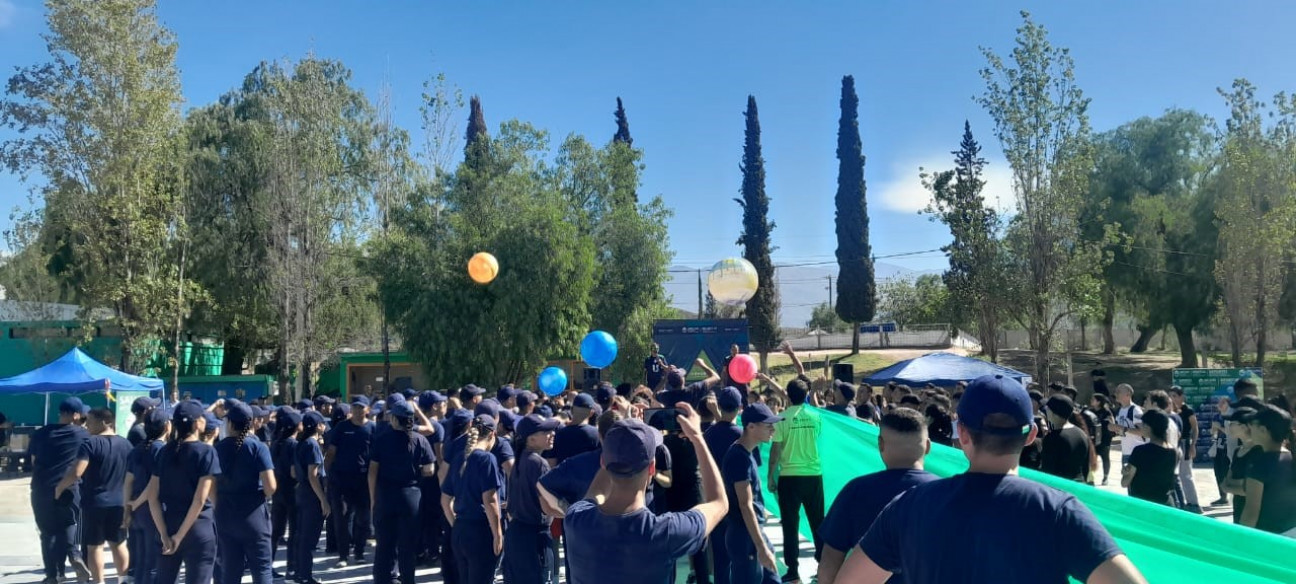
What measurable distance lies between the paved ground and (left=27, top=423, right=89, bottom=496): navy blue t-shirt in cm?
171

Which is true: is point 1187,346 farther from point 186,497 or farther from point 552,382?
point 186,497

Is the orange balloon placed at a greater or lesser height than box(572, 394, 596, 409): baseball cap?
greater

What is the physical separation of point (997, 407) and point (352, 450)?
7.99 m

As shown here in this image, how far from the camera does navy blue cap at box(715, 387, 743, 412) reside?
7293 millimetres

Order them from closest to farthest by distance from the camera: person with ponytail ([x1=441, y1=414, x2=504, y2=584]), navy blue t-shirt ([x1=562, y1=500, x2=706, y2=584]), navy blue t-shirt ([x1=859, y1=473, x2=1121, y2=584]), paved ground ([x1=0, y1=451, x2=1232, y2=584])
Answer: navy blue t-shirt ([x1=859, y1=473, x2=1121, y2=584])
navy blue t-shirt ([x1=562, y1=500, x2=706, y2=584])
person with ponytail ([x1=441, y1=414, x2=504, y2=584])
paved ground ([x1=0, y1=451, x2=1232, y2=584])

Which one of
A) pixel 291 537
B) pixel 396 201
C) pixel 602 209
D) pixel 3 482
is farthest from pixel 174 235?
pixel 291 537

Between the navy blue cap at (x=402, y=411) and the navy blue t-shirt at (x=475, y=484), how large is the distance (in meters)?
1.74

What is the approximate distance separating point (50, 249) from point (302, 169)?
9034 mm

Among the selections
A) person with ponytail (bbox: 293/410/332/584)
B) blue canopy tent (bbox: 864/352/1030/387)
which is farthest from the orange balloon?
person with ponytail (bbox: 293/410/332/584)

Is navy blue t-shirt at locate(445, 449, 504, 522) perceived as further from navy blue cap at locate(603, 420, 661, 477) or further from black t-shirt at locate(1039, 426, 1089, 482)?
black t-shirt at locate(1039, 426, 1089, 482)

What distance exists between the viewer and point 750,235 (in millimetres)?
46844

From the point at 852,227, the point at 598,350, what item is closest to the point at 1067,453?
the point at 598,350

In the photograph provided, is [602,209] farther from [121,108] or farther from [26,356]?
[26,356]

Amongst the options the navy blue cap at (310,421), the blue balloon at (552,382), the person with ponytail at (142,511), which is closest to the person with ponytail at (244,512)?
the person with ponytail at (142,511)
